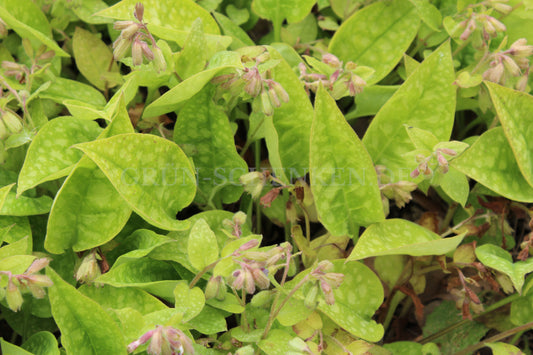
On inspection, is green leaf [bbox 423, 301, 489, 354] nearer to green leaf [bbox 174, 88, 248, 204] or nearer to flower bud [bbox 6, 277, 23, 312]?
green leaf [bbox 174, 88, 248, 204]

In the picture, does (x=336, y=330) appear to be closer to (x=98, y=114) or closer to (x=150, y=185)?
(x=150, y=185)

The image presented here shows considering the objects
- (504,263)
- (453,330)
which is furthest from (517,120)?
(453,330)

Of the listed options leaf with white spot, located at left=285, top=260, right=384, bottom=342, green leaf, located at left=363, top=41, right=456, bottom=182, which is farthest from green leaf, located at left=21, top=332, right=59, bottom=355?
green leaf, located at left=363, top=41, right=456, bottom=182

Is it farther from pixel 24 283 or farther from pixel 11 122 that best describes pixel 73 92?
pixel 24 283

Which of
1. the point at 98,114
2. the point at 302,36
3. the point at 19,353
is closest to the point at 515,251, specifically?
the point at 302,36

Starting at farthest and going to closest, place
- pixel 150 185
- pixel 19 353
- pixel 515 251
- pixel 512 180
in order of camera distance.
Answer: pixel 515 251 → pixel 512 180 → pixel 150 185 → pixel 19 353

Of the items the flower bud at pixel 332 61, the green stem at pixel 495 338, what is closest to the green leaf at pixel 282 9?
the flower bud at pixel 332 61
